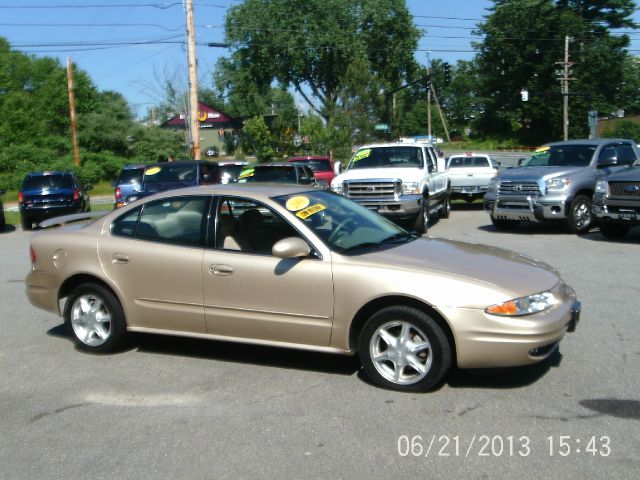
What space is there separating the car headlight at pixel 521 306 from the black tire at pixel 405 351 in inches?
16.8

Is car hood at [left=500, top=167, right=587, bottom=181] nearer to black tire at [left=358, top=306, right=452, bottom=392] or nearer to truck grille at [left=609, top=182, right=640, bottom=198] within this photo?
truck grille at [left=609, top=182, right=640, bottom=198]

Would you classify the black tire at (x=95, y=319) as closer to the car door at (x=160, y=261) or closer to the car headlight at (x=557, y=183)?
the car door at (x=160, y=261)

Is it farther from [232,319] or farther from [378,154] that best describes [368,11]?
[232,319]

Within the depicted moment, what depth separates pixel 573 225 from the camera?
1474 cm

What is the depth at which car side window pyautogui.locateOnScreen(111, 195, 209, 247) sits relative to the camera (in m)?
6.27

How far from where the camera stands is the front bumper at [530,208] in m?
14.5

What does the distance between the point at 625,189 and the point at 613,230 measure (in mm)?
1083

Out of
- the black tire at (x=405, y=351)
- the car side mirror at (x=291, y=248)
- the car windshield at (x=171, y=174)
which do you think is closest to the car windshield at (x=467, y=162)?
the car windshield at (x=171, y=174)

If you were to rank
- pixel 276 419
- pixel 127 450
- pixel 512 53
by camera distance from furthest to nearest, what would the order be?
pixel 512 53 → pixel 276 419 → pixel 127 450

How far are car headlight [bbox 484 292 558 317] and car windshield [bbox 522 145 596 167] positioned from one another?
10.9 m

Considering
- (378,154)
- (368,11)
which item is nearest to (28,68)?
(368,11)

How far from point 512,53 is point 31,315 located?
234 feet

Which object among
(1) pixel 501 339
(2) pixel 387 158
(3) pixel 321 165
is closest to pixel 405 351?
(1) pixel 501 339

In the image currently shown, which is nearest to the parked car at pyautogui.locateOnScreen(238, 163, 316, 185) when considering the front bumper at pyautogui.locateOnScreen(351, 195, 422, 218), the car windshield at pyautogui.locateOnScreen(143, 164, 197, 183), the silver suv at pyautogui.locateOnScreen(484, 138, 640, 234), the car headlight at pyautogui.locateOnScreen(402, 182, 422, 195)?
the front bumper at pyautogui.locateOnScreen(351, 195, 422, 218)
